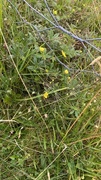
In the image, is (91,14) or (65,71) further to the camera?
(91,14)

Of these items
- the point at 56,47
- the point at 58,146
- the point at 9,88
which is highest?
the point at 56,47

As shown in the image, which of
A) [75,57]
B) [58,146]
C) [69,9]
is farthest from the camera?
[69,9]

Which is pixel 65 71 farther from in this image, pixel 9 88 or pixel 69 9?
pixel 69 9

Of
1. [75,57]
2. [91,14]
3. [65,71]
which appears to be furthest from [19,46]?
[91,14]

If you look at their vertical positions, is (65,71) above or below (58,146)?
above

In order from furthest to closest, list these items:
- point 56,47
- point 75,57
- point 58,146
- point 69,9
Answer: point 69,9
point 75,57
point 56,47
point 58,146

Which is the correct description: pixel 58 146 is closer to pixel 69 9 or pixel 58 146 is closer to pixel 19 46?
→ pixel 19 46
